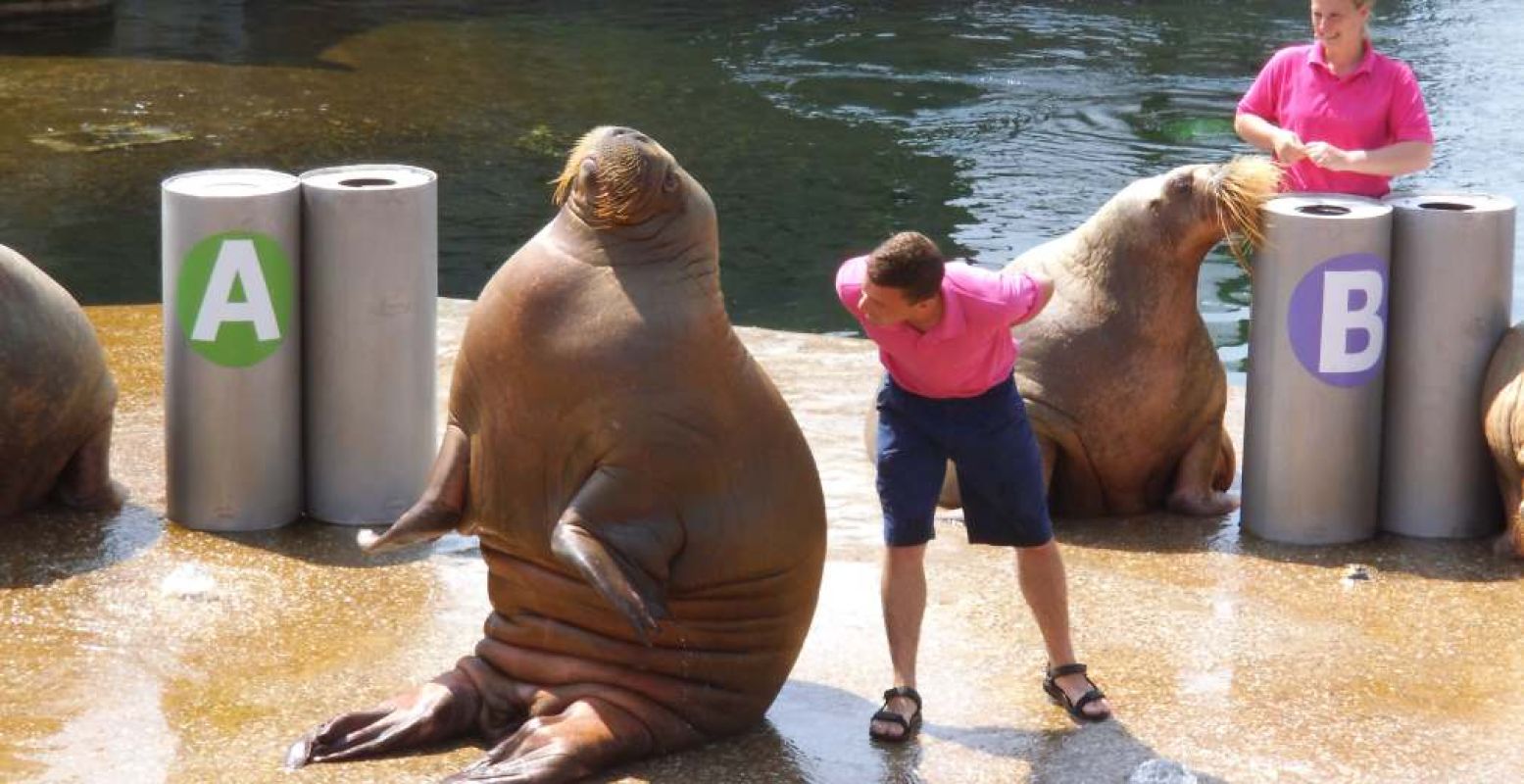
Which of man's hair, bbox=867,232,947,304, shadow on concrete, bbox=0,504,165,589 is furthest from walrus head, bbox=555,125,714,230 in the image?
shadow on concrete, bbox=0,504,165,589

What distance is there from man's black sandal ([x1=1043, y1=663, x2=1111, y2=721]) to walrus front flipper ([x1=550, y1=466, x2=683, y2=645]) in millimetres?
914

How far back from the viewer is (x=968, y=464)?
4336 millimetres

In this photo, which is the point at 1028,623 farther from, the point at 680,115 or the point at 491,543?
the point at 680,115

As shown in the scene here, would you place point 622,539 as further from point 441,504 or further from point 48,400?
point 48,400

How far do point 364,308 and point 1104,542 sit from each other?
2033 millimetres

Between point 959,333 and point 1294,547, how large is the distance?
5.98ft

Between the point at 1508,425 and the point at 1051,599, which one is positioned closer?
the point at 1051,599

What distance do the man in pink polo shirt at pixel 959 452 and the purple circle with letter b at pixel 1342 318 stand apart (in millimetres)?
1457

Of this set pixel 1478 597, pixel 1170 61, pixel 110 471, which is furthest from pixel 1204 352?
pixel 1170 61

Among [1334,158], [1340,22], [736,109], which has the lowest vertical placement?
[736,109]

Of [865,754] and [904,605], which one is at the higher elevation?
[904,605]

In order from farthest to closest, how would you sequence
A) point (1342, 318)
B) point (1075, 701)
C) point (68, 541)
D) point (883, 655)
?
point (1342, 318)
point (68, 541)
point (883, 655)
point (1075, 701)

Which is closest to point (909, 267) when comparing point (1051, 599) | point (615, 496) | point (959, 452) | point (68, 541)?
point (959, 452)

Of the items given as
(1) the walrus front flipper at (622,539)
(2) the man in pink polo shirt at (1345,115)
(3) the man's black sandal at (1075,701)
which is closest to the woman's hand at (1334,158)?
(2) the man in pink polo shirt at (1345,115)
